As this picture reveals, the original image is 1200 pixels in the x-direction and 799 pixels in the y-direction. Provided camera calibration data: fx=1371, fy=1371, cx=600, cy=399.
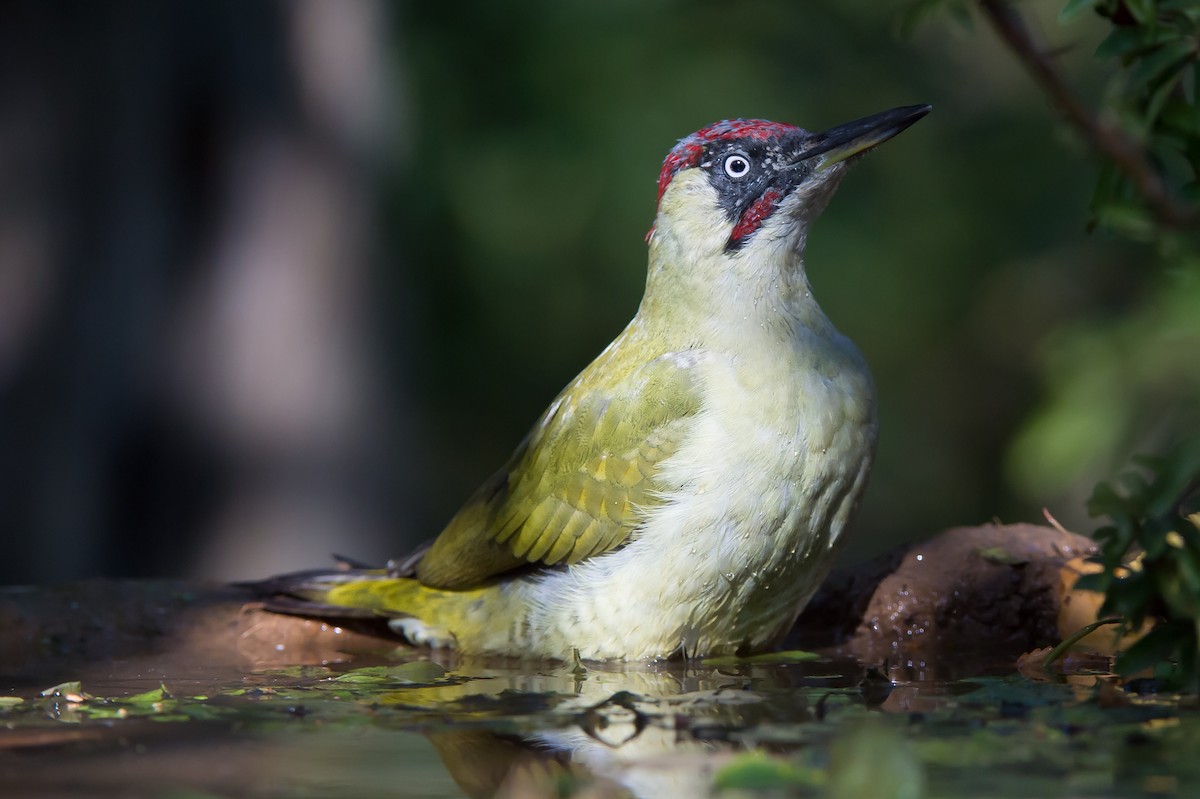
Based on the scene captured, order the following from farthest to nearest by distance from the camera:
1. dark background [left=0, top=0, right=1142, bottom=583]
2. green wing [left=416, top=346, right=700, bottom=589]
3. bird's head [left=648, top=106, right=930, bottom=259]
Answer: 1. dark background [left=0, top=0, right=1142, bottom=583]
2. bird's head [left=648, top=106, right=930, bottom=259]
3. green wing [left=416, top=346, right=700, bottom=589]

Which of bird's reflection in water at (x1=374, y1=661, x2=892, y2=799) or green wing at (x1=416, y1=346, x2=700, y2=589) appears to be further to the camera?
green wing at (x1=416, y1=346, x2=700, y2=589)

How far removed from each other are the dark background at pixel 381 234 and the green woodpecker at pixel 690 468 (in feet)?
7.94

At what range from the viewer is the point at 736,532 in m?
3.83

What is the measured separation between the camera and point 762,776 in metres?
2.08

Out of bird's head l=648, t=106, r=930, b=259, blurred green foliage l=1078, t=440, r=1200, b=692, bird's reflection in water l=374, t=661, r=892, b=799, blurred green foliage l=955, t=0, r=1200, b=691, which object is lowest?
bird's reflection in water l=374, t=661, r=892, b=799

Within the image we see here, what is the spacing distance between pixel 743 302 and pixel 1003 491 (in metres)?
8.60

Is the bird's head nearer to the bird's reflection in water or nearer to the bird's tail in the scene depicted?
the bird's tail

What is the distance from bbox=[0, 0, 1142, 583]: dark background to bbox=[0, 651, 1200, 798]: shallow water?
370 centimetres

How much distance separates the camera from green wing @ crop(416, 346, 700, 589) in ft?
13.4

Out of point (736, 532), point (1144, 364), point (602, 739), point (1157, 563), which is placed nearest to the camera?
point (1144, 364)

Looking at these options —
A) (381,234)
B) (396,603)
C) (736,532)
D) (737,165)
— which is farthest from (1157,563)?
(381,234)

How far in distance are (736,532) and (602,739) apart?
1.30m

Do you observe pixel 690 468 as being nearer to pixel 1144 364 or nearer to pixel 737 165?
pixel 737 165

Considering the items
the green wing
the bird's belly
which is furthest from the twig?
the green wing
